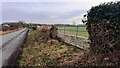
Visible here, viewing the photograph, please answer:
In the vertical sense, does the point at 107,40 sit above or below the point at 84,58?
above

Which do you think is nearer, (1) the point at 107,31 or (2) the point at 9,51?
(1) the point at 107,31

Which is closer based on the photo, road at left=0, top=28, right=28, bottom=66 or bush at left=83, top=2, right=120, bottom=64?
bush at left=83, top=2, right=120, bottom=64

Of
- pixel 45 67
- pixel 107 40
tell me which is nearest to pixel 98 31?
pixel 107 40

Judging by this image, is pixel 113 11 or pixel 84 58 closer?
pixel 113 11

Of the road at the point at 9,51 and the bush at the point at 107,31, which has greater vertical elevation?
the bush at the point at 107,31

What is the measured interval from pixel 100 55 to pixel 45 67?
2.45 metres

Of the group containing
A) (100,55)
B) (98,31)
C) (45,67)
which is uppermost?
(98,31)

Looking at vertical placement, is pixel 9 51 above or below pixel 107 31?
below

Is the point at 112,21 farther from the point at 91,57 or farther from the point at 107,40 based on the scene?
the point at 91,57

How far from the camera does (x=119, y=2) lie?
852 centimetres

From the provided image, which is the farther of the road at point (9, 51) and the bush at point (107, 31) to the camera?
the road at point (9, 51)

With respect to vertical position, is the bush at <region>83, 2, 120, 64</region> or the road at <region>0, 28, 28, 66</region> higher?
the bush at <region>83, 2, 120, 64</region>

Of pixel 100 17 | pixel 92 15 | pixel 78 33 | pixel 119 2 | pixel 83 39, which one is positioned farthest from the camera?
pixel 78 33

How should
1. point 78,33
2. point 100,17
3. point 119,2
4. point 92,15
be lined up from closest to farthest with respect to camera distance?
1. point 119,2
2. point 100,17
3. point 92,15
4. point 78,33
